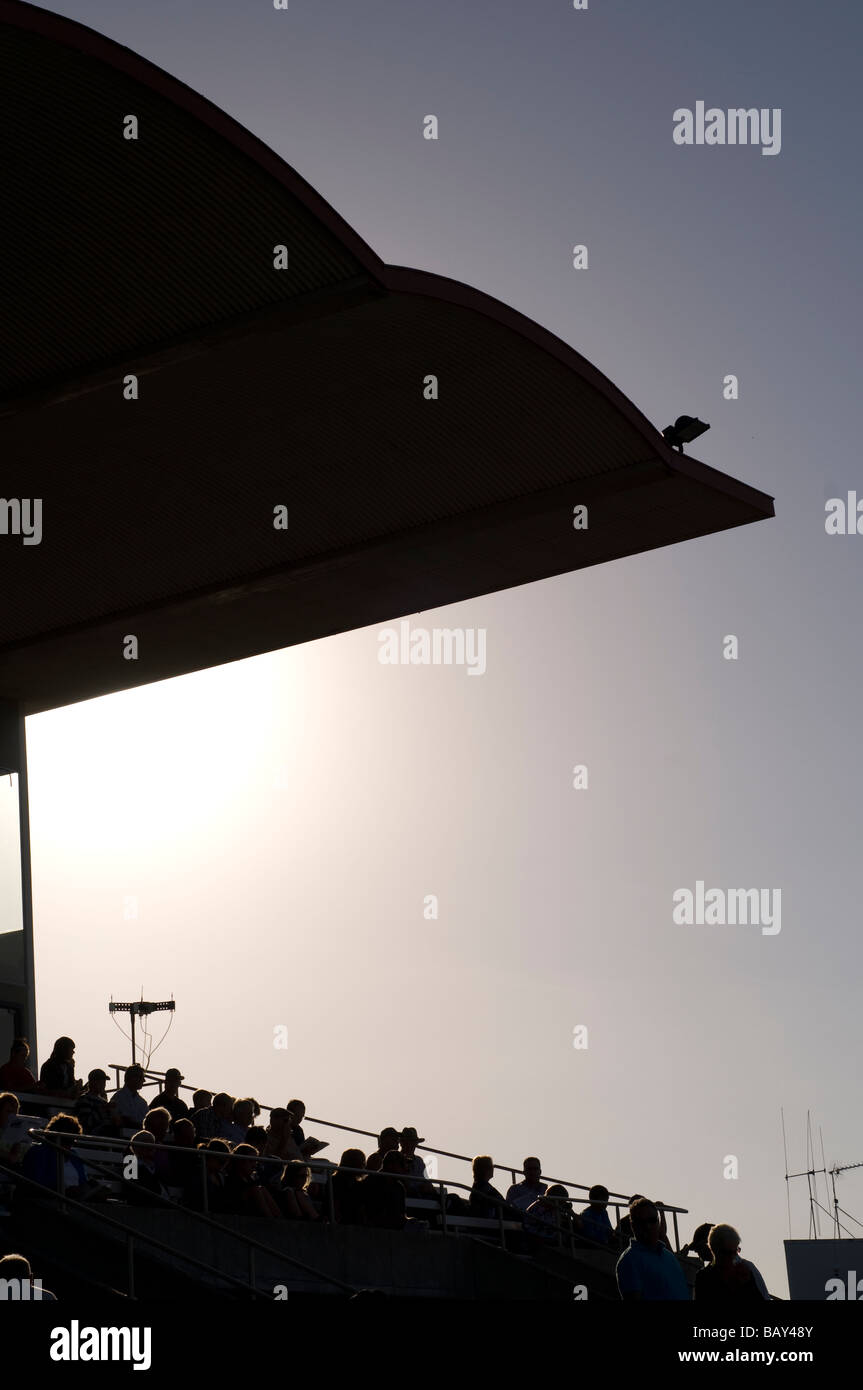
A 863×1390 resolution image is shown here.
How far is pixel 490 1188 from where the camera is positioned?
19.3 meters

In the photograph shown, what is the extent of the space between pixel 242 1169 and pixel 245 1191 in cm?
19

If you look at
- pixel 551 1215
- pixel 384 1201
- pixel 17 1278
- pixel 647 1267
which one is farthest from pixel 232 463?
pixel 17 1278

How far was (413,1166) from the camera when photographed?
18.6 meters

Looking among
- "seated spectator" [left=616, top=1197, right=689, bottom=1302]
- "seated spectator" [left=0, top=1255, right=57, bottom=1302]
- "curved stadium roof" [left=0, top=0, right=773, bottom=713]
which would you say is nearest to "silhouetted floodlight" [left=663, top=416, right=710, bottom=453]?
"curved stadium roof" [left=0, top=0, right=773, bottom=713]

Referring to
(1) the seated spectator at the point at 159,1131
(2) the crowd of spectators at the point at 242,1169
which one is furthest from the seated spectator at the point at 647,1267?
(1) the seated spectator at the point at 159,1131

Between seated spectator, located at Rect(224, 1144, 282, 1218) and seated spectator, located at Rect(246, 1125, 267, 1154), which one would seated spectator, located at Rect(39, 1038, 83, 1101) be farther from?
seated spectator, located at Rect(224, 1144, 282, 1218)

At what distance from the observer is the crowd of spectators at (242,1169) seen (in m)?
13.8

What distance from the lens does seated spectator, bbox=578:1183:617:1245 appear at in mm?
20891

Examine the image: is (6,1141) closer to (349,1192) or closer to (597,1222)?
(349,1192)

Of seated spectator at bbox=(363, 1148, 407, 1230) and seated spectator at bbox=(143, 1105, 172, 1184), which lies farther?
seated spectator at bbox=(363, 1148, 407, 1230)

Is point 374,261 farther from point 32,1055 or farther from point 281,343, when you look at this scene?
point 32,1055

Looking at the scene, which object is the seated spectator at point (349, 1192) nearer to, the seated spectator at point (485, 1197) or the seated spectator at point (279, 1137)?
the seated spectator at point (279, 1137)

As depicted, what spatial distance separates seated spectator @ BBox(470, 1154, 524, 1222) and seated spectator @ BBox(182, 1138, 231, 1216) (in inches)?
164
